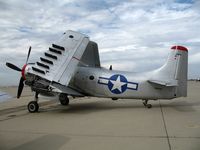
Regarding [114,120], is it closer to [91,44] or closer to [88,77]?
[88,77]

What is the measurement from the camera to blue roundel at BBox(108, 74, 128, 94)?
13.7 meters

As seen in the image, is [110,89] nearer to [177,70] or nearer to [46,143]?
[177,70]

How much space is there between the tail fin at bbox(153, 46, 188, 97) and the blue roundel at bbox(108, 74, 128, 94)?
1.68 m

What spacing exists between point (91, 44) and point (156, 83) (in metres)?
5.01

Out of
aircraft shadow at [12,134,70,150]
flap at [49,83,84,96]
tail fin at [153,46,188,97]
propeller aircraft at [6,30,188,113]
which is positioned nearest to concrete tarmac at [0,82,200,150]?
aircraft shadow at [12,134,70,150]

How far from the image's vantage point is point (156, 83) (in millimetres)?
13211

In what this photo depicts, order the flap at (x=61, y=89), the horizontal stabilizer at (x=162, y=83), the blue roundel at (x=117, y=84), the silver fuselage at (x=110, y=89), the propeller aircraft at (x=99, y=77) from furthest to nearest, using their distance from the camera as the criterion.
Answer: the blue roundel at (x=117, y=84), the silver fuselage at (x=110, y=89), the horizontal stabilizer at (x=162, y=83), the propeller aircraft at (x=99, y=77), the flap at (x=61, y=89)

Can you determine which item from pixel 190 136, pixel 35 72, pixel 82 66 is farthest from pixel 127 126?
pixel 82 66

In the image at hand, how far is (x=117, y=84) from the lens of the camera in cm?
1378

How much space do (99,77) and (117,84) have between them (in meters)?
1.12

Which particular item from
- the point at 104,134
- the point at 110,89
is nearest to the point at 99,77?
the point at 110,89

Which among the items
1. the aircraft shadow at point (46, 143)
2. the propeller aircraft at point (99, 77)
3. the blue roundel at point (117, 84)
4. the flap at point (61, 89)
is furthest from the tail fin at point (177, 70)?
the aircraft shadow at point (46, 143)

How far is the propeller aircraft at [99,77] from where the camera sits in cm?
1291

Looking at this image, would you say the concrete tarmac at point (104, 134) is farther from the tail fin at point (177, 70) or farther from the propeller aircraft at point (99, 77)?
the tail fin at point (177, 70)
